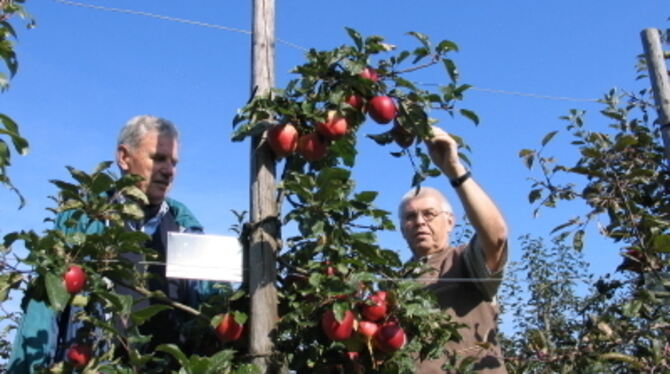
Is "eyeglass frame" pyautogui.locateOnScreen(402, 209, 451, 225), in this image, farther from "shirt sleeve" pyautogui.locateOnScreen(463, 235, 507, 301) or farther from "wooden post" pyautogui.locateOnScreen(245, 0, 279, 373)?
"wooden post" pyautogui.locateOnScreen(245, 0, 279, 373)

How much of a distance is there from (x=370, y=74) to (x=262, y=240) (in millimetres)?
544

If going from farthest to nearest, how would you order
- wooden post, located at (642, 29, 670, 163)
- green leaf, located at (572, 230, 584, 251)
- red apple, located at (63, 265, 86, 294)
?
wooden post, located at (642, 29, 670, 163)
green leaf, located at (572, 230, 584, 251)
red apple, located at (63, 265, 86, 294)

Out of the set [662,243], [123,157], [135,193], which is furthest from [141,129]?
[662,243]

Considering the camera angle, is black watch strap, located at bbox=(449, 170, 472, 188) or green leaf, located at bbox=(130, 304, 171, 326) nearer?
green leaf, located at bbox=(130, 304, 171, 326)

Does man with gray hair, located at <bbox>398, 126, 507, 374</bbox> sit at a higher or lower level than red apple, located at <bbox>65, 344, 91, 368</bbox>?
higher

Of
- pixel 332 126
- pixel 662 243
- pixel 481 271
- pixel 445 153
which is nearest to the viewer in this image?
pixel 332 126

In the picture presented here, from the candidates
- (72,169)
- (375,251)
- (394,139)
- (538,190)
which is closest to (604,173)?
(538,190)

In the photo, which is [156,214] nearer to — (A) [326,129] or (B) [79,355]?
(B) [79,355]

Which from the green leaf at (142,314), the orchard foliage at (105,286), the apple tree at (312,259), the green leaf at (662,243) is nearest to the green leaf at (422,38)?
the apple tree at (312,259)

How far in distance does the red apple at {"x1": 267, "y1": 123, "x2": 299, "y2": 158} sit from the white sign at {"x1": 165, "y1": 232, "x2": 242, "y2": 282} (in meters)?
0.27

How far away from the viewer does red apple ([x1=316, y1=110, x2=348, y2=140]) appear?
190 centimetres

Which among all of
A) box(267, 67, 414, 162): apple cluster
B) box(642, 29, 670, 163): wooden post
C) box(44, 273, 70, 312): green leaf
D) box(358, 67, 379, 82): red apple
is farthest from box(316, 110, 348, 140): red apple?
box(642, 29, 670, 163): wooden post

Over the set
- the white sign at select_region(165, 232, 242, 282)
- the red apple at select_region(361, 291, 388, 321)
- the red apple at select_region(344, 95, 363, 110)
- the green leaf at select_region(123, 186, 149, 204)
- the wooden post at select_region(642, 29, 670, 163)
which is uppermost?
the wooden post at select_region(642, 29, 670, 163)

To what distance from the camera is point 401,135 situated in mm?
2078
